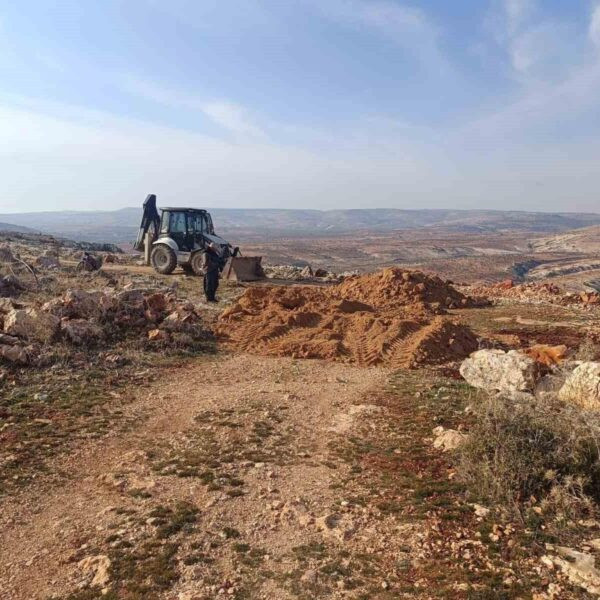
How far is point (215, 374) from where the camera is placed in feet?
31.2

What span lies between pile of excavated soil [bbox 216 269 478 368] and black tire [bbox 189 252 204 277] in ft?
19.2

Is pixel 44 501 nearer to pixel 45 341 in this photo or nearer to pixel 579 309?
pixel 45 341

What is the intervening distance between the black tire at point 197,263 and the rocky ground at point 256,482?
10.1m

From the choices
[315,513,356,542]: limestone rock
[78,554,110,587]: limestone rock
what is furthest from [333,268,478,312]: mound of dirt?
[78,554,110,587]: limestone rock

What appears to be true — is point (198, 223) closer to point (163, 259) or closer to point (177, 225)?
point (177, 225)

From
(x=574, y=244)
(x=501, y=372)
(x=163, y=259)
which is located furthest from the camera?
(x=574, y=244)

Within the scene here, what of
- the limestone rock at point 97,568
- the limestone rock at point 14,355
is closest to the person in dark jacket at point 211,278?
the limestone rock at point 14,355

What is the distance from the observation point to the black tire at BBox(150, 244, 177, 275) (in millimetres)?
20641

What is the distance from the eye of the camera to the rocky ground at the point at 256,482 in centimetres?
417

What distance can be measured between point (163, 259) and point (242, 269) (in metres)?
3.39

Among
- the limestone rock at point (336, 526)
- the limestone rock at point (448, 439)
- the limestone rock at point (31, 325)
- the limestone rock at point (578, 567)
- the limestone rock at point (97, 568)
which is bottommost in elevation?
the limestone rock at point (97, 568)

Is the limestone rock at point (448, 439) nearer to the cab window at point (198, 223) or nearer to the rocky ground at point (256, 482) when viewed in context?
the rocky ground at point (256, 482)

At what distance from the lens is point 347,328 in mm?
12328

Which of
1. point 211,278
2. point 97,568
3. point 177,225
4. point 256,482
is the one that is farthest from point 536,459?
point 177,225
